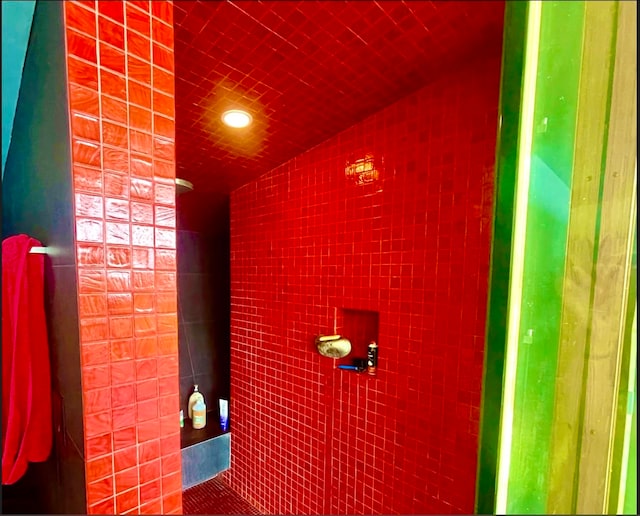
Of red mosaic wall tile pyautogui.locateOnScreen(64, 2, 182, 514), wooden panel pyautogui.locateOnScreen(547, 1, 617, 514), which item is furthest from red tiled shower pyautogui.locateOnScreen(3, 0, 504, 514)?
wooden panel pyautogui.locateOnScreen(547, 1, 617, 514)

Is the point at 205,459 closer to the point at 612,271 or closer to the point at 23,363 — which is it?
the point at 23,363

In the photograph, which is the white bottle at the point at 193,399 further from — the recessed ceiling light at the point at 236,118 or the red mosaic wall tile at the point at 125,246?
the recessed ceiling light at the point at 236,118

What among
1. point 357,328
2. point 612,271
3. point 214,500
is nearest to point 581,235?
point 612,271

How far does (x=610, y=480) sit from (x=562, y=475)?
7 cm

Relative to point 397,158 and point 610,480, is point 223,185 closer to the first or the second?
point 397,158

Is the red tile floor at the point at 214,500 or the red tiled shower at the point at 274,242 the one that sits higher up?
the red tiled shower at the point at 274,242

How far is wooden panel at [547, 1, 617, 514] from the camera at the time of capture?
46 centimetres

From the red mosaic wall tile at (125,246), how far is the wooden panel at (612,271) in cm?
74

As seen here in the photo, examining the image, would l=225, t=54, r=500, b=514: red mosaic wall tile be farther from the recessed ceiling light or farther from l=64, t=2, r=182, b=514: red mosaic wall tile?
l=64, t=2, r=182, b=514: red mosaic wall tile

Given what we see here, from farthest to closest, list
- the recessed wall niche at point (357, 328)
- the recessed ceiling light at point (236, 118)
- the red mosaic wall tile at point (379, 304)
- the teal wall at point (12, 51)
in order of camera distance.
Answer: the recessed wall niche at point (357, 328), the recessed ceiling light at point (236, 118), the red mosaic wall tile at point (379, 304), the teal wall at point (12, 51)

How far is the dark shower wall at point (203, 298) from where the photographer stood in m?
1.78

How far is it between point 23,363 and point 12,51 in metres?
0.67

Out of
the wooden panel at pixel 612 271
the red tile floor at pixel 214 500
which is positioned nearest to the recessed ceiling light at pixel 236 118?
the wooden panel at pixel 612 271

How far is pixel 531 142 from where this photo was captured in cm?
47
